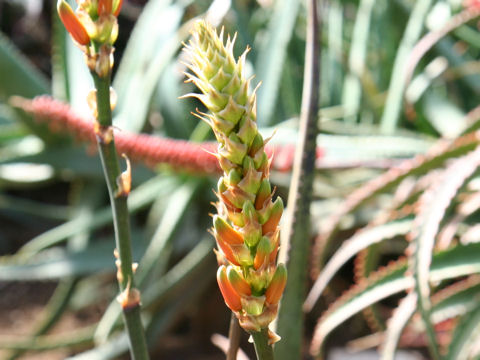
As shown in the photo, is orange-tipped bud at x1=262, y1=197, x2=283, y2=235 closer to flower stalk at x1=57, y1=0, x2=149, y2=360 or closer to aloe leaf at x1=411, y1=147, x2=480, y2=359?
flower stalk at x1=57, y1=0, x2=149, y2=360

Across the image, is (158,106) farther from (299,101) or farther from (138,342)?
(138,342)

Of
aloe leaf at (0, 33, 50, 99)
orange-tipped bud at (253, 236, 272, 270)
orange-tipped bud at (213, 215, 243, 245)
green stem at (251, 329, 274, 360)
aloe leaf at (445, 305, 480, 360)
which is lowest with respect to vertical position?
aloe leaf at (445, 305, 480, 360)

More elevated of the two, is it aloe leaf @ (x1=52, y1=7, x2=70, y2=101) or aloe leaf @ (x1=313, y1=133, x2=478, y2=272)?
aloe leaf @ (x1=52, y1=7, x2=70, y2=101)

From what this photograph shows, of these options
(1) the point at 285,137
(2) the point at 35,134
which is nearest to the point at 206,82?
(1) the point at 285,137

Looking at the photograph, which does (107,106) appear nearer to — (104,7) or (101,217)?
(104,7)

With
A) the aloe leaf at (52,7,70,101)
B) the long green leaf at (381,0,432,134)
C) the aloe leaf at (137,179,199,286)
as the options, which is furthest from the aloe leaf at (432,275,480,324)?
the aloe leaf at (52,7,70,101)

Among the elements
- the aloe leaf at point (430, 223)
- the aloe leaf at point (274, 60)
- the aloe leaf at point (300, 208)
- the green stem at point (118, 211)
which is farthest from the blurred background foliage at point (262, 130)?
the green stem at point (118, 211)

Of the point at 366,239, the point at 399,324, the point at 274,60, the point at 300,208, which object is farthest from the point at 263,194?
the point at 274,60

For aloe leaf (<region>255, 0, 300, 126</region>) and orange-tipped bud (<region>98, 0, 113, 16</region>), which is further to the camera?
aloe leaf (<region>255, 0, 300, 126</region>)
